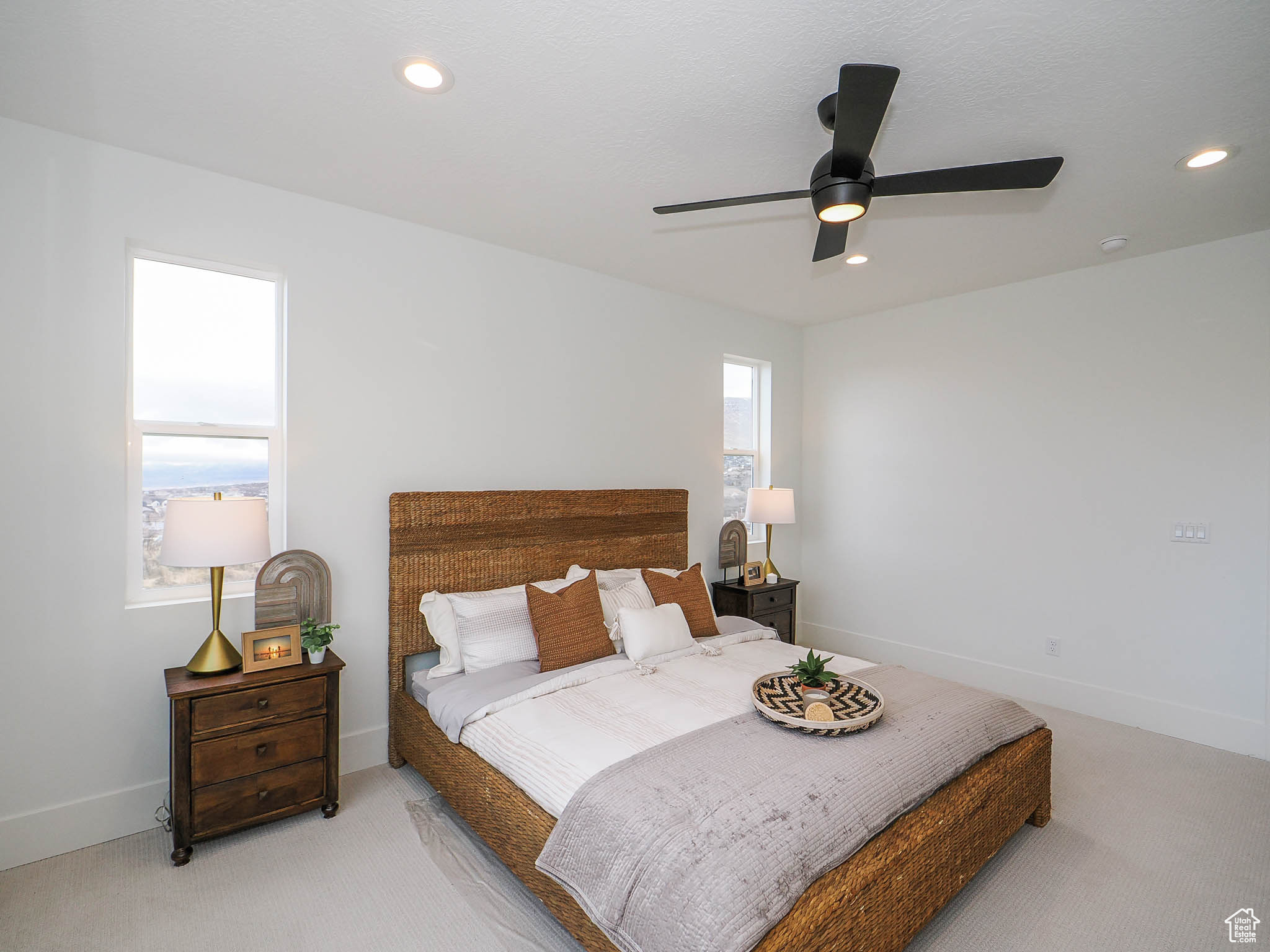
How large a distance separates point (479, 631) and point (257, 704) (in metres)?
0.91

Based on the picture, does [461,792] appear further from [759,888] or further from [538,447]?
[538,447]

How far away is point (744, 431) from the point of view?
5125mm

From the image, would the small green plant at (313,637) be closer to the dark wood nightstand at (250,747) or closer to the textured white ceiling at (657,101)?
the dark wood nightstand at (250,747)

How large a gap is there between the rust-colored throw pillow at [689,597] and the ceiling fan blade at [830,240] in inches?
74.8

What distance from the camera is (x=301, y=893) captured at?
2.18 m

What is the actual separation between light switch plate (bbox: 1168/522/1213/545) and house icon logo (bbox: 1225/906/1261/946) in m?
2.04

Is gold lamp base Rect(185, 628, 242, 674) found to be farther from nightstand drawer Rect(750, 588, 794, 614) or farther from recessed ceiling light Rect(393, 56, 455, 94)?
nightstand drawer Rect(750, 588, 794, 614)

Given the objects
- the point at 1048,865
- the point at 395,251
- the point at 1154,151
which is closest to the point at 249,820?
the point at 395,251

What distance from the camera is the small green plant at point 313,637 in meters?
2.69

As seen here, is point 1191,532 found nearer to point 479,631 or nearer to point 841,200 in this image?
point 841,200

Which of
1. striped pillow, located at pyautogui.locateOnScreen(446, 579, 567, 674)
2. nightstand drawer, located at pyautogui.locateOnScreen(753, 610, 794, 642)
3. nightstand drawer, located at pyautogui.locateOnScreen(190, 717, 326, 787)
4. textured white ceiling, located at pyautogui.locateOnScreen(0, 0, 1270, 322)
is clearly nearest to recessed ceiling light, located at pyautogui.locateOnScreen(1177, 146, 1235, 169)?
textured white ceiling, located at pyautogui.locateOnScreen(0, 0, 1270, 322)

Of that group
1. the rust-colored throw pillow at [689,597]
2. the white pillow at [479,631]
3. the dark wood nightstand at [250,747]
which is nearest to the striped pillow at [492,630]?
the white pillow at [479,631]

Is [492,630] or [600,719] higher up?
[492,630]

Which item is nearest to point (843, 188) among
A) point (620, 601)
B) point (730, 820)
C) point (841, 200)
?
point (841, 200)
